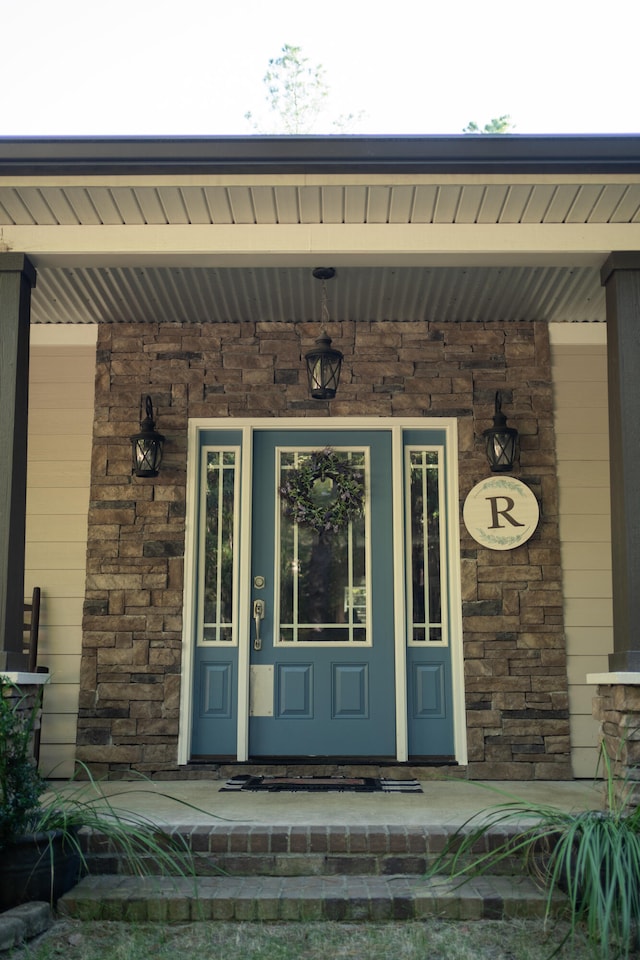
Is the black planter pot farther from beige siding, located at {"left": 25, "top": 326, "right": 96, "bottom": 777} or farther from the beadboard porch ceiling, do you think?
the beadboard porch ceiling

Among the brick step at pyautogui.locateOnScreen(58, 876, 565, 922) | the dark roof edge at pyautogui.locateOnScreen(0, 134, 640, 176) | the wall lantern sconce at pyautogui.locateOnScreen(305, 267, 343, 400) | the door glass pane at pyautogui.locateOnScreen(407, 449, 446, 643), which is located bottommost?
the brick step at pyautogui.locateOnScreen(58, 876, 565, 922)

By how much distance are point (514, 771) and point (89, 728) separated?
91.1 inches

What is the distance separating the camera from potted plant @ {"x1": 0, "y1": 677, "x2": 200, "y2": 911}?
9.96ft

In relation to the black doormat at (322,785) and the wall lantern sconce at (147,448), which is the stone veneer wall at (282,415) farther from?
the black doormat at (322,785)

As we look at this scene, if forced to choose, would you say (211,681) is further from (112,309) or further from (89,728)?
(112,309)

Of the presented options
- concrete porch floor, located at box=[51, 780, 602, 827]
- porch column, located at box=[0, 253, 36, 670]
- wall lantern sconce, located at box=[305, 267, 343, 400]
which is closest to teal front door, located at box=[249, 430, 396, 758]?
concrete porch floor, located at box=[51, 780, 602, 827]

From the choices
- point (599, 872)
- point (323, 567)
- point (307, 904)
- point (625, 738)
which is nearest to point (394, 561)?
point (323, 567)

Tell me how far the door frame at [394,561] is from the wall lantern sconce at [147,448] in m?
0.19

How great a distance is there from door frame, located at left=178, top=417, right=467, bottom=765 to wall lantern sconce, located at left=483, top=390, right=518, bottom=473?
0.71 feet

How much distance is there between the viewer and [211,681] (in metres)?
5.12

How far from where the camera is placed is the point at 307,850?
11.4ft

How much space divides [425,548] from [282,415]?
1.12 meters

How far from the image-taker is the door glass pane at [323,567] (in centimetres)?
519
